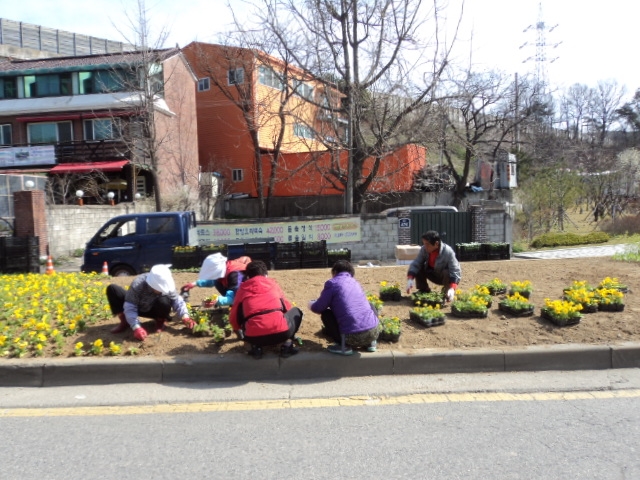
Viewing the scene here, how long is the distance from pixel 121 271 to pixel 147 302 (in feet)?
25.0

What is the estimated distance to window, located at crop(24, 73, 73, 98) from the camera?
100 feet

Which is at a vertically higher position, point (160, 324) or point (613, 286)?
point (613, 286)

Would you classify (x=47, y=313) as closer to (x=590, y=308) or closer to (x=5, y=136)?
(x=590, y=308)

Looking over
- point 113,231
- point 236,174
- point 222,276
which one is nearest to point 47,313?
point 222,276

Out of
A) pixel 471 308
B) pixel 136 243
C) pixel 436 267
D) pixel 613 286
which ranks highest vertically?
pixel 136 243

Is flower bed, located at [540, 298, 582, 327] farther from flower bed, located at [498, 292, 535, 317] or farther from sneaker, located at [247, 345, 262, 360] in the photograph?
sneaker, located at [247, 345, 262, 360]

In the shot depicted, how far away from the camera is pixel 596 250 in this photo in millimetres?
18078

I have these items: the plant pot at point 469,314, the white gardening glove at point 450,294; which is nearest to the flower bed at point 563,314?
the plant pot at point 469,314

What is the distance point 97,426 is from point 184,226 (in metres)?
9.52

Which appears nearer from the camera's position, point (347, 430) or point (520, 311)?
point (347, 430)

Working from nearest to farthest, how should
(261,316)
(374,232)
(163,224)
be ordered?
(261,316)
(163,224)
(374,232)

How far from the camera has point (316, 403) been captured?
15.9 feet

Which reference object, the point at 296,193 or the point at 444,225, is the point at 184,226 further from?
the point at 296,193

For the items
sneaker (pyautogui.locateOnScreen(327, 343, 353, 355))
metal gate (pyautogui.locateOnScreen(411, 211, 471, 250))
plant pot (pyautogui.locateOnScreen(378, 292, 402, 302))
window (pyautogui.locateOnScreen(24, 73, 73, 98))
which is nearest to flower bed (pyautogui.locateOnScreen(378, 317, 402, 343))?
sneaker (pyautogui.locateOnScreen(327, 343, 353, 355))
